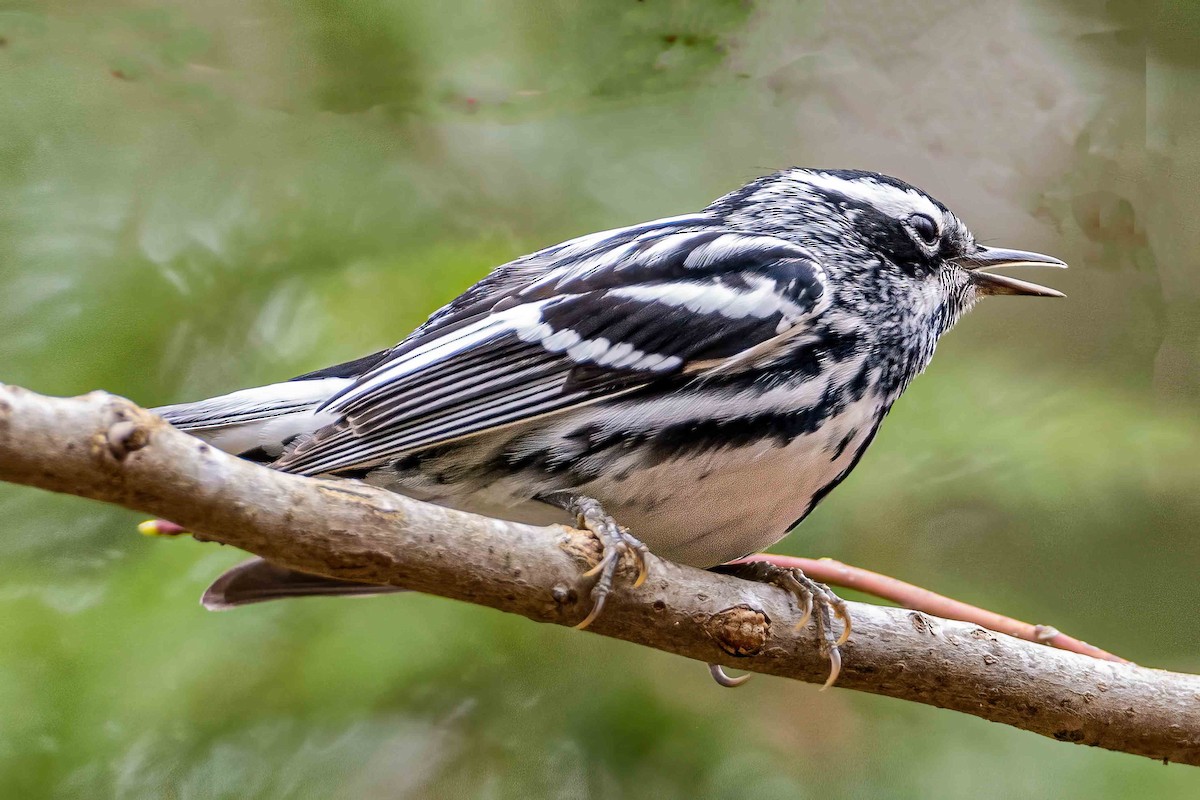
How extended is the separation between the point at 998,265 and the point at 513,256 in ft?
3.60

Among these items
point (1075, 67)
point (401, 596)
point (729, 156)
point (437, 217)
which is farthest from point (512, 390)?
point (1075, 67)

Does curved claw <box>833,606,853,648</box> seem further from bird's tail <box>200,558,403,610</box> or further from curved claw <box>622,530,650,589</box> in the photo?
bird's tail <box>200,558,403,610</box>

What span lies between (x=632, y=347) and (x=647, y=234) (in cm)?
34

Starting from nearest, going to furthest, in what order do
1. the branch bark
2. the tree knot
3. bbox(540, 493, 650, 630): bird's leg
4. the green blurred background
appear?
the branch bark
bbox(540, 493, 650, 630): bird's leg
the tree knot
the green blurred background

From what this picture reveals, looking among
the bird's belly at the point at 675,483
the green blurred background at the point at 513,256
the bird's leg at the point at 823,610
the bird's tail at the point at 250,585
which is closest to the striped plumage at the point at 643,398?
the bird's belly at the point at 675,483

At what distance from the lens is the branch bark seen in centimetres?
116

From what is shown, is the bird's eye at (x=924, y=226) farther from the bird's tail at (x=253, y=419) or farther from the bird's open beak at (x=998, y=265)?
the bird's tail at (x=253, y=419)

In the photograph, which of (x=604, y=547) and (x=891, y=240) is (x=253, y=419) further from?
(x=891, y=240)


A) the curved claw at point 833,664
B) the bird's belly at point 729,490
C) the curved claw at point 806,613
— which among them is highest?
the bird's belly at point 729,490

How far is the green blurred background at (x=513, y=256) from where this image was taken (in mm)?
2277

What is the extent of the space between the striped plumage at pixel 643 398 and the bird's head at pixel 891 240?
0.03 metres

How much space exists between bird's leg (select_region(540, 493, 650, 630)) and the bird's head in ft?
2.14

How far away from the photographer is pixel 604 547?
155 centimetres

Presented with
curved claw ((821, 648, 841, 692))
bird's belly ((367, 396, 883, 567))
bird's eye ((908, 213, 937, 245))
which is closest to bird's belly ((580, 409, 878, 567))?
bird's belly ((367, 396, 883, 567))
